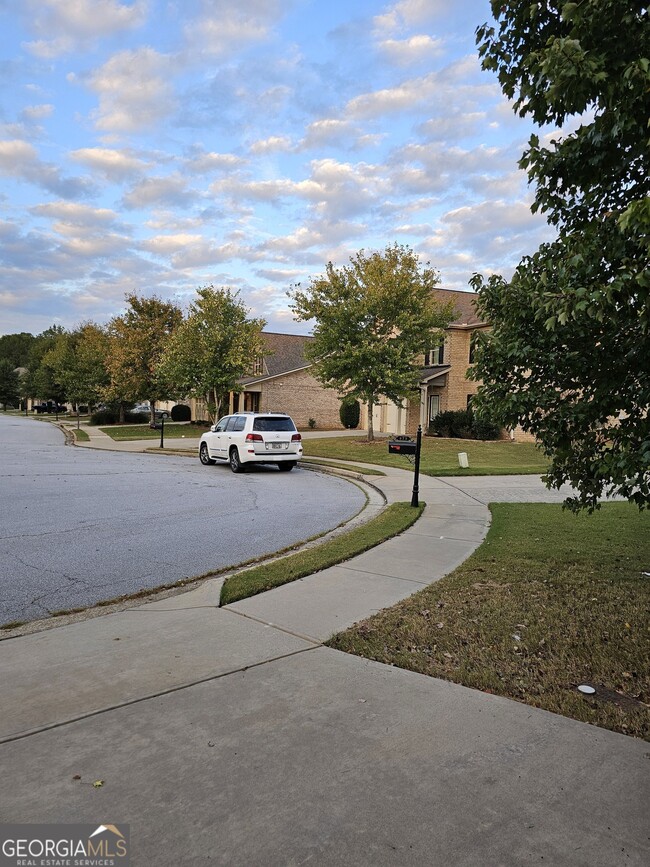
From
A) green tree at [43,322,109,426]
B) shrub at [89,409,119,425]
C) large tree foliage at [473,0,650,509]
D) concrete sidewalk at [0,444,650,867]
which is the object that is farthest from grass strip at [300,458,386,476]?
shrub at [89,409,119,425]

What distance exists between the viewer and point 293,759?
9.52ft

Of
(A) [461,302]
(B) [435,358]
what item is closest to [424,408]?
(B) [435,358]

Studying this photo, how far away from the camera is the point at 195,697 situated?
11.6 feet

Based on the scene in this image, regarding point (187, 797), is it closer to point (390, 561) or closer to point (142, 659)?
point (142, 659)

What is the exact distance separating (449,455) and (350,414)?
19121 millimetres

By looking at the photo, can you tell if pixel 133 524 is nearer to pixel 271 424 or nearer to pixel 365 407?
pixel 271 424

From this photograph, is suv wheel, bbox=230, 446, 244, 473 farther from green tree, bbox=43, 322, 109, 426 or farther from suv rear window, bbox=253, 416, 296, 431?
green tree, bbox=43, 322, 109, 426

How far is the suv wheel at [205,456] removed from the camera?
19359mm

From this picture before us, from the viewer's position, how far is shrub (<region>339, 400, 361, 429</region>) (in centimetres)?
4066

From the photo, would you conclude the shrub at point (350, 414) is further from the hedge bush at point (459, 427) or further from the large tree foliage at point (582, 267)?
the large tree foliage at point (582, 267)

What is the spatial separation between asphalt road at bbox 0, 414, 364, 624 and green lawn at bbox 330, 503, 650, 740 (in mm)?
2726

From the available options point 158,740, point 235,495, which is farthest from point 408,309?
point 158,740

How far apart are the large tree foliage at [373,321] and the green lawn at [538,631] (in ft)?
58.7

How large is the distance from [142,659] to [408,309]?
22797 millimetres
